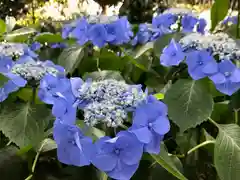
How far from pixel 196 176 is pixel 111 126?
0.84 feet

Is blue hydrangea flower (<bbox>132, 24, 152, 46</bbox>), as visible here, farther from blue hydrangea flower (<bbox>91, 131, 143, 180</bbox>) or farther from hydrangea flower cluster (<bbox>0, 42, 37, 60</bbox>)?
blue hydrangea flower (<bbox>91, 131, 143, 180</bbox>)

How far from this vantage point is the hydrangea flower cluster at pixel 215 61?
554 millimetres

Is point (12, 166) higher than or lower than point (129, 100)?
lower

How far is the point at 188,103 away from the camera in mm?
566

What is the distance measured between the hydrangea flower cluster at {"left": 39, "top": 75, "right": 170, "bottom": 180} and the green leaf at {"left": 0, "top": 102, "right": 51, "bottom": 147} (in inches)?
4.7

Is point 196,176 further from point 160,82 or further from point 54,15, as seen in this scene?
point 54,15

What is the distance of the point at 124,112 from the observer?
0.39 metres

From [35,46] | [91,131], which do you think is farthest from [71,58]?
[91,131]

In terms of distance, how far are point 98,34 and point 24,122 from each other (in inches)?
11.6

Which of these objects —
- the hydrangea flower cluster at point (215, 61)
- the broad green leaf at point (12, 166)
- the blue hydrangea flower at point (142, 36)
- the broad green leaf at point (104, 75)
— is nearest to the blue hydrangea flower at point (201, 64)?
the hydrangea flower cluster at point (215, 61)

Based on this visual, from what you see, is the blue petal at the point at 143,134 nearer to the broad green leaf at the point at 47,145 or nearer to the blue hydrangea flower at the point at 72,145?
the blue hydrangea flower at the point at 72,145

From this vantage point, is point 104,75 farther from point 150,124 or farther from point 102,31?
point 150,124

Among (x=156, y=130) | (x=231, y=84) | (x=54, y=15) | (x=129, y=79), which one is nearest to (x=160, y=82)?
(x=129, y=79)

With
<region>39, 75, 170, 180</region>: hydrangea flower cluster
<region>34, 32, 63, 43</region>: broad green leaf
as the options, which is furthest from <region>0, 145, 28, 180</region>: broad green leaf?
<region>34, 32, 63, 43</region>: broad green leaf
